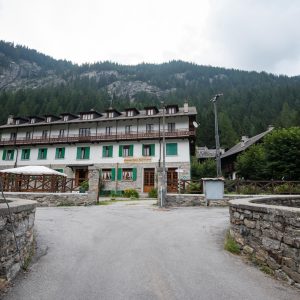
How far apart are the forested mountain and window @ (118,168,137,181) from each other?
3418cm

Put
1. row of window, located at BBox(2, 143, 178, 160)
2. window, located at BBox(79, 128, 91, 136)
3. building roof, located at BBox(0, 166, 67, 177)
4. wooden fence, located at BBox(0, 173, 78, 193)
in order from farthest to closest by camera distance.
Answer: window, located at BBox(79, 128, 91, 136)
row of window, located at BBox(2, 143, 178, 160)
building roof, located at BBox(0, 166, 67, 177)
wooden fence, located at BBox(0, 173, 78, 193)

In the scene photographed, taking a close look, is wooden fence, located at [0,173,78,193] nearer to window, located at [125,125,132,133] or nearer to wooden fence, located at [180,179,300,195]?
wooden fence, located at [180,179,300,195]

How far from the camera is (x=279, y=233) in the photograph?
4352mm

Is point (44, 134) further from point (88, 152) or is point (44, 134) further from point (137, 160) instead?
point (137, 160)

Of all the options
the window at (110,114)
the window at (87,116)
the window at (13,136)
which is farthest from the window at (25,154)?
the window at (110,114)

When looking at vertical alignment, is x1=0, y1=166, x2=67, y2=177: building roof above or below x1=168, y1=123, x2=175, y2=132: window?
below

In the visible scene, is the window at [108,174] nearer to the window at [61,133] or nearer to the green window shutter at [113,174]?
the green window shutter at [113,174]

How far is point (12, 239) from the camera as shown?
4.11 metres

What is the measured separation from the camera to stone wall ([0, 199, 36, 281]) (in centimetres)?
379

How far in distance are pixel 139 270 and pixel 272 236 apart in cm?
246

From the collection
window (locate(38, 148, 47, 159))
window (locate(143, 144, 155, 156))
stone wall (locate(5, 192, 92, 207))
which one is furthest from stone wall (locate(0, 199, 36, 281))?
window (locate(38, 148, 47, 159))

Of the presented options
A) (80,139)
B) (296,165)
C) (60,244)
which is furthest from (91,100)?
(60,244)

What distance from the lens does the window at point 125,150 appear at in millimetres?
30938

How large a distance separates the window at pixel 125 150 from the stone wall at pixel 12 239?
25.7m
